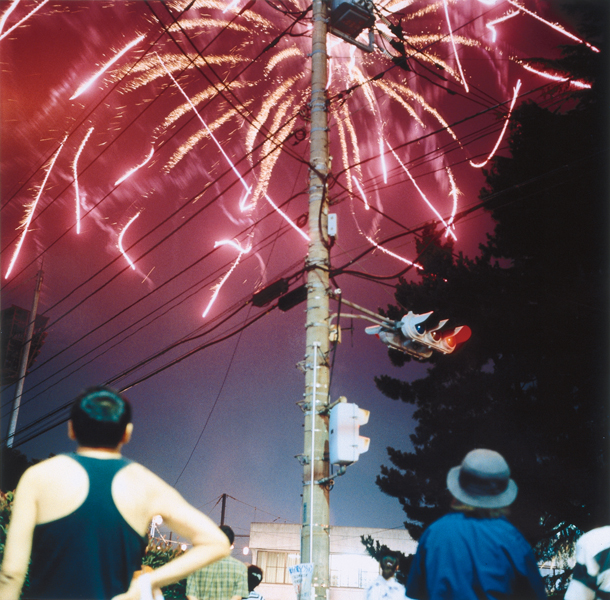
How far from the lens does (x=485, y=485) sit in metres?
2.96

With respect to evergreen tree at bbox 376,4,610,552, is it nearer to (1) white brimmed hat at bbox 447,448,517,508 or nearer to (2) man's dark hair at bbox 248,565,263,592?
(2) man's dark hair at bbox 248,565,263,592

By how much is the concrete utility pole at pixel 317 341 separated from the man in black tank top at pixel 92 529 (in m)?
5.43

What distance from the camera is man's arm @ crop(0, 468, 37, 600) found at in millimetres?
1917

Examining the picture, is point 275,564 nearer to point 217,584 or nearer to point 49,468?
point 217,584

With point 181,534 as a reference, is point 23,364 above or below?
above

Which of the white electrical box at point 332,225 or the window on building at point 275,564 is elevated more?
the white electrical box at point 332,225

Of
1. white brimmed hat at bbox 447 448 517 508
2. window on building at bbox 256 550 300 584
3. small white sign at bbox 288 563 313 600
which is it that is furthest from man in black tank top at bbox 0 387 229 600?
window on building at bbox 256 550 300 584

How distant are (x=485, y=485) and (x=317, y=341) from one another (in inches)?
201

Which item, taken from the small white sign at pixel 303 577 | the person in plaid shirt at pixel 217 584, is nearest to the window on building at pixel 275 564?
the small white sign at pixel 303 577

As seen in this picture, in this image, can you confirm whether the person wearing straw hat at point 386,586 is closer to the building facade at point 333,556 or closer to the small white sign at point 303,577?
the small white sign at point 303,577

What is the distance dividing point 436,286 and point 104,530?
1506cm

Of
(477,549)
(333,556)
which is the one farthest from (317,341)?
(333,556)

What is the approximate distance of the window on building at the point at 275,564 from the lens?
37.3 m

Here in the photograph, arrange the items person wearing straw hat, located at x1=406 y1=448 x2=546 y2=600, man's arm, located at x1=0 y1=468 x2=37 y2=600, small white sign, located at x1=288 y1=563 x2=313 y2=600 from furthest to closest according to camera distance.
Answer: small white sign, located at x1=288 y1=563 x2=313 y2=600 < person wearing straw hat, located at x1=406 y1=448 x2=546 y2=600 < man's arm, located at x1=0 y1=468 x2=37 y2=600
